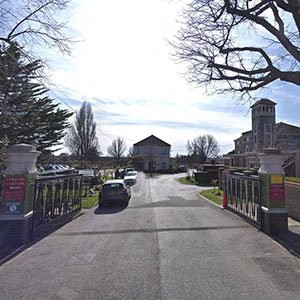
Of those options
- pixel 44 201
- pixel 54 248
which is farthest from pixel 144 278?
pixel 44 201

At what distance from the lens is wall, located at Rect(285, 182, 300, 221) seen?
14037 millimetres

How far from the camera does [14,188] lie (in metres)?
10.3

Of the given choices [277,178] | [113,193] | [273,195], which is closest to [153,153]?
[113,193]

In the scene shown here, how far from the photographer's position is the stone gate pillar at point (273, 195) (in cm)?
1090

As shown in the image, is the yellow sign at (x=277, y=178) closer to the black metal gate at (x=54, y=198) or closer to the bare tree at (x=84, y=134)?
the black metal gate at (x=54, y=198)

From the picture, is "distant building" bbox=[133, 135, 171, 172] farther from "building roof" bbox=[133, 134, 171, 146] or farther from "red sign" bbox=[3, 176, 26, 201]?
"red sign" bbox=[3, 176, 26, 201]

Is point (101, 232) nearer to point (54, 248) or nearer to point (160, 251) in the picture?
point (54, 248)

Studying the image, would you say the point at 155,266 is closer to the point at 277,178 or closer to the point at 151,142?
the point at 277,178

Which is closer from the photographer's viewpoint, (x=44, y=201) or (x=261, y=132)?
(x=44, y=201)

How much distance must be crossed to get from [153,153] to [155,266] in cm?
8141

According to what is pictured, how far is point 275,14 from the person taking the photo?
487 inches

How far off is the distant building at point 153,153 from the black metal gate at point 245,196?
213 ft

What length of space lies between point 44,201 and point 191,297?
8.05 meters

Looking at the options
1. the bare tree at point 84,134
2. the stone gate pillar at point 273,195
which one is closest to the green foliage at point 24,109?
the stone gate pillar at point 273,195
